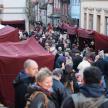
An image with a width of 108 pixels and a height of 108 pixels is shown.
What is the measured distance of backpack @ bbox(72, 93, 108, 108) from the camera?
5117mm

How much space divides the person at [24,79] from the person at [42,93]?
1462mm

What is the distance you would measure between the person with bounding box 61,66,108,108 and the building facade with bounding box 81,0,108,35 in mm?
27077

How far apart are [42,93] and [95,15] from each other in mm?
30502

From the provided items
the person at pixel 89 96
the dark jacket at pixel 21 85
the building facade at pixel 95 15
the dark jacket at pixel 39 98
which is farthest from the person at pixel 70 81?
the building facade at pixel 95 15

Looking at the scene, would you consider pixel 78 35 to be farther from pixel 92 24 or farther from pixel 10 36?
pixel 92 24

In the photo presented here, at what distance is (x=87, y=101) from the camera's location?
A: 5121mm

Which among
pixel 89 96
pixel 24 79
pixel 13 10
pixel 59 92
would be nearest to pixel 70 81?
pixel 24 79

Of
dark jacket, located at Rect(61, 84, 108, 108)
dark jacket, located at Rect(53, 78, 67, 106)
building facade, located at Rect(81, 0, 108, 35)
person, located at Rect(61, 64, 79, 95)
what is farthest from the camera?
building facade, located at Rect(81, 0, 108, 35)

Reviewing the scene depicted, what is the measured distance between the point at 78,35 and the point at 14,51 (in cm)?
1138

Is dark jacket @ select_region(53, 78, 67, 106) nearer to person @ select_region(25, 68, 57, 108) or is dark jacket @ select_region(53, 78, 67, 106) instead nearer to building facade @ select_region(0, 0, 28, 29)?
person @ select_region(25, 68, 57, 108)

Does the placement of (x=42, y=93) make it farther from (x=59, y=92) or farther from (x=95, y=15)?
(x=95, y=15)

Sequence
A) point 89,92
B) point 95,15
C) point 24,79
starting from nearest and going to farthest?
point 89,92 → point 24,79 → point 95,15

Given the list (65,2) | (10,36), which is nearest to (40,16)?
(65,2)

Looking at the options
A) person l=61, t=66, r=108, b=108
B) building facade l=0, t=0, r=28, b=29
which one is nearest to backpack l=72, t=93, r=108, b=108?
person l=61, t=66, r=108, b=108
